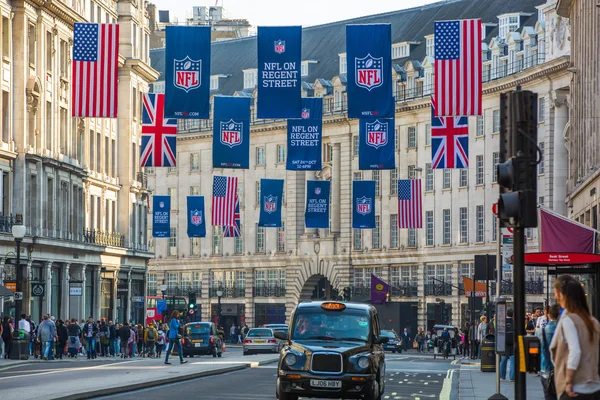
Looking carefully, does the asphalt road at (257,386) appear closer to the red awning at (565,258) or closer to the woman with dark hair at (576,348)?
the red awning at (565,258)

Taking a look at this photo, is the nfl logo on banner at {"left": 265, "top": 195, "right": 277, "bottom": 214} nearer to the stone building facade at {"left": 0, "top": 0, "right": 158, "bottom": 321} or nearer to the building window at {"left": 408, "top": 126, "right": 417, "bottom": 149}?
the stone building facade at {"left": 0, "top": 0, "right": 158, "bottom": 321}

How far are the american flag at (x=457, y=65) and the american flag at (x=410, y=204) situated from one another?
1027 inches

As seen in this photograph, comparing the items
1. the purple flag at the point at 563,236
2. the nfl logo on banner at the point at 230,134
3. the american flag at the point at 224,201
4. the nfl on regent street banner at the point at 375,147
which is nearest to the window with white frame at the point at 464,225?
the american flag at the point at 224,201

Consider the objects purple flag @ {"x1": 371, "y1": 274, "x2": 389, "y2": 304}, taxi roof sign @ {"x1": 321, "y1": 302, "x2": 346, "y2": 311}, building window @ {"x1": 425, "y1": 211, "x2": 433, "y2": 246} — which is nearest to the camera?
taxi roof sign @ {"x1": 321, "y1": 302, "x2": 346, "y2": 311}

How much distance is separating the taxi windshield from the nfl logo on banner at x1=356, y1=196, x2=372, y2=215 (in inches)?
1427

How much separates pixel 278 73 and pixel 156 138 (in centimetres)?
1282

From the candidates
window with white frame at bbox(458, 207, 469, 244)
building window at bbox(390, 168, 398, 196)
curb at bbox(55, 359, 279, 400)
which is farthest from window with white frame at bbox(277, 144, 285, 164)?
curb at bbox(55, 359, 279, 400)

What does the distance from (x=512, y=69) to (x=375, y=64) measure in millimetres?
49355

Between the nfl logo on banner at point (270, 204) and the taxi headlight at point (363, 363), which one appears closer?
the taxi headlight at point (363, 363)

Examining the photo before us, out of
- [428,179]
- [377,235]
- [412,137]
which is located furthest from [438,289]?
[412,137]

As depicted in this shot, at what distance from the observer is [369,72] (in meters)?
39.4

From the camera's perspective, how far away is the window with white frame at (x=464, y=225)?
9138 cm

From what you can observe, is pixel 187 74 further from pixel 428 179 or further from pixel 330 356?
pixel 428 179

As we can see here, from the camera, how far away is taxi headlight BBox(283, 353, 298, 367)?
23359mm
